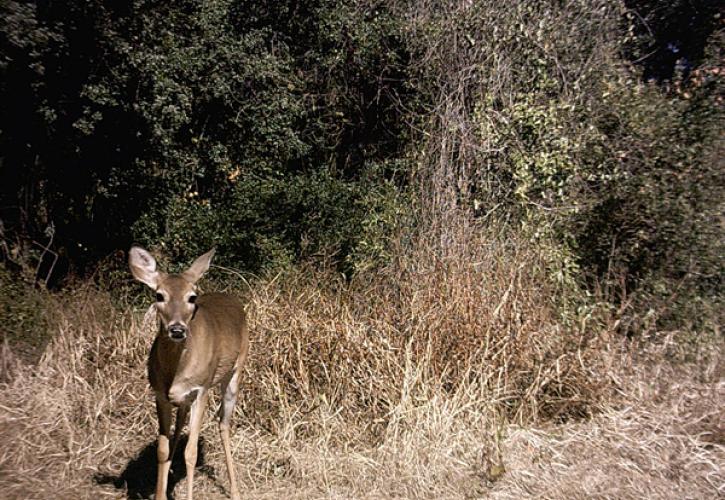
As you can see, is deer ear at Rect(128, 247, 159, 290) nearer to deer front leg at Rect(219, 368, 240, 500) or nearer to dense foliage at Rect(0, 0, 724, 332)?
deer front leg at Rect(219, 368, 240, 500)

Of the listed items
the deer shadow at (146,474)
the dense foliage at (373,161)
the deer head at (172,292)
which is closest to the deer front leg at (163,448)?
the deer shadow at (146,474)

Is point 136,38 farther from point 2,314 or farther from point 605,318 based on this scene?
point 605,318

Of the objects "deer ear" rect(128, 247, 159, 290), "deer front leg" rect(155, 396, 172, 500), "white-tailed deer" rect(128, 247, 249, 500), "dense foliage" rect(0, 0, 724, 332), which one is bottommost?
"deer front leg" rect(155, 396, 172, 500)

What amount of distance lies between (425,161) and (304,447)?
209 inches

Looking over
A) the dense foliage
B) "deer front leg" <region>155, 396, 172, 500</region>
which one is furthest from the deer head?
the dense foliage

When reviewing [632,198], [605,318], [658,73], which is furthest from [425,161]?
[658,73]

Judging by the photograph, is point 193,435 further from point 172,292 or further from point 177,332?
point 172,292

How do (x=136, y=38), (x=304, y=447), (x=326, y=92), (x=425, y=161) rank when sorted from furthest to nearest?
1. (x=326, y=92)
2. (x=425, y=161)
3. (x=136, y=38)
4. (x=304, y=447)

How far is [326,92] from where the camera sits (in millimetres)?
14258

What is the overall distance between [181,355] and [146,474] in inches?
66.3

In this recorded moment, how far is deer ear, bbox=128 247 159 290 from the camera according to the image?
6.05 meters

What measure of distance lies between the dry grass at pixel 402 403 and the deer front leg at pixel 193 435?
780 mm

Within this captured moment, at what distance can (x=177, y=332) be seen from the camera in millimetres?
5496

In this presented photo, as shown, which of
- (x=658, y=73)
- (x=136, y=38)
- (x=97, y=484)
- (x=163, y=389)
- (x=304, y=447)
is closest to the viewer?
(x=163, y=389)
